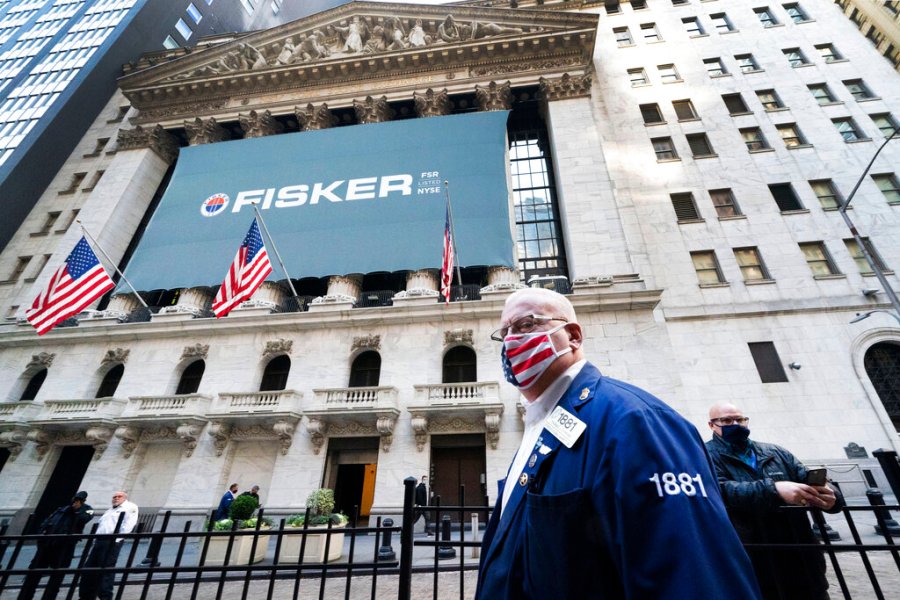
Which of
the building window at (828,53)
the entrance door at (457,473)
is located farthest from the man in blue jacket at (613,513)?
the building window at (828,53)

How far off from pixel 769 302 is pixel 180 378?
26817 mm

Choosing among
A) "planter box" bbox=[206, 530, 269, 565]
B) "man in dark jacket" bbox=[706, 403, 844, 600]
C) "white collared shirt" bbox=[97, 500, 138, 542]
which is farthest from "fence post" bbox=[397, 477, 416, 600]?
"planter box" bbox=[206, 530, 269, 565]

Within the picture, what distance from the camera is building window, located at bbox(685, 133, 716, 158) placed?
2102cm

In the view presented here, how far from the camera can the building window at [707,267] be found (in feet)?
58.9

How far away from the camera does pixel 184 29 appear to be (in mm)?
42219

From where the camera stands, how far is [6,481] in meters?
16.6

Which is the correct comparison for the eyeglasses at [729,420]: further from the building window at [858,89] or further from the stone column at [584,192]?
the building window at [858,89]

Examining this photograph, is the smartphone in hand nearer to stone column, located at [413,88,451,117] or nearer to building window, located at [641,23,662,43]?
stone column, located at [413,88,451,117]

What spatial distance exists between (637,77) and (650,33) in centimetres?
463

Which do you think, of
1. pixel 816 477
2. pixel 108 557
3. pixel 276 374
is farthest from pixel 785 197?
pixel 108 557

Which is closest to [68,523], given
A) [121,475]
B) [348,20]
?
[121,475]

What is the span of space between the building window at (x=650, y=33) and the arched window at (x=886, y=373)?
2175 cm

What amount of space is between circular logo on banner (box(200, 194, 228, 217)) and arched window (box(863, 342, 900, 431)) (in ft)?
101

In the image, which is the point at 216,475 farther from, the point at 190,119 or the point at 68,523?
the point at 190,119
